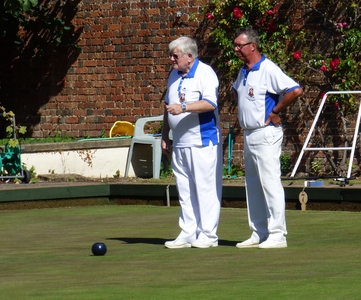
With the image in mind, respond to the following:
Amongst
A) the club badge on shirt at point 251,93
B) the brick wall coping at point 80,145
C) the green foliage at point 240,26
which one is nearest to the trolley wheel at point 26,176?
the brick wall coping at point 80,145

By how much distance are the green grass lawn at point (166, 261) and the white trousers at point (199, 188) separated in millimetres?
180

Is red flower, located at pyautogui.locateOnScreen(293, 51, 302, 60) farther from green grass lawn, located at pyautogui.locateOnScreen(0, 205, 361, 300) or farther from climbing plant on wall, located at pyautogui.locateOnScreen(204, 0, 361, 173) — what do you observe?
green grass lawn, located at pyautogui.locateOnScreen(0, 205, 361, 300)

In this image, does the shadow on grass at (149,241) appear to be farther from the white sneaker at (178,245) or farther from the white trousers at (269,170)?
the white trousers at (269,170)

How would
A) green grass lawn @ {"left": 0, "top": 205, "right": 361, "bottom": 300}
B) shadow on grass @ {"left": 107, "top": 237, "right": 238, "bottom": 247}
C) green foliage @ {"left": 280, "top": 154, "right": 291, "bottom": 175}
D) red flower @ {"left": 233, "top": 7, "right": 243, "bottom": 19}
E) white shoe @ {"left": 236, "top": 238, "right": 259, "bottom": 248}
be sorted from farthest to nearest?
red flower @ {"left": 233, "top": 7, "right": 243, "bottom": 19} < green foliage @ {"left": 280, "top": 154, "right": 291, "bottom": 175} < shadow on grass @ {"left": 107, "top": 237, "right": 238, "bottom": 247} < white shoe @ {"left": 236, "top": 238, "right": 259, "bottom": 248} < green grass lawn @ {"left": 0, "top": 205, "right": 361, "bottom": 300}

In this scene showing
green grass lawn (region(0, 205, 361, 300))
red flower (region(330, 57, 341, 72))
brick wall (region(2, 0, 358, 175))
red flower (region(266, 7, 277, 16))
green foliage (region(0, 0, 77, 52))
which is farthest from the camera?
green foliage (region(0, 0, 77, 52))

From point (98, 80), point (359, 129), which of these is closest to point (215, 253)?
Answer: point (359, 129)

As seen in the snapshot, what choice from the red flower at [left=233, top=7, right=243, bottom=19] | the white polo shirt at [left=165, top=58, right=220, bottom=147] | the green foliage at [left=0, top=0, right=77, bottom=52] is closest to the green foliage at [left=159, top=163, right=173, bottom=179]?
the red flower at [left=233, top=7, right=243, bottom=19]

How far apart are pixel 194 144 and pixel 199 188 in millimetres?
273

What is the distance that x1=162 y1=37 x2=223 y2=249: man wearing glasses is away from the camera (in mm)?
6180

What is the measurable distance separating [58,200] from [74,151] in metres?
1.71

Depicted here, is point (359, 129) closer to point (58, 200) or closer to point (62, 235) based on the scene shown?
point (58, 200)

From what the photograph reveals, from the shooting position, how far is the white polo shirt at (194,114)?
20.3 feet

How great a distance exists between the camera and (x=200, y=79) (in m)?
6.21

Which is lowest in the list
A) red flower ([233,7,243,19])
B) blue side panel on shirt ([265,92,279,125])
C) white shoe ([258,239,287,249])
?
white shoe ([258,239,287,249])
